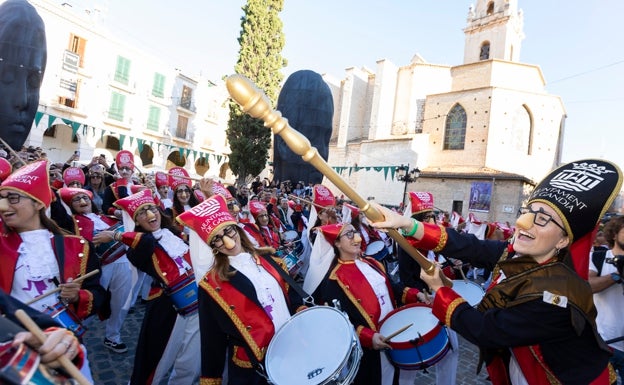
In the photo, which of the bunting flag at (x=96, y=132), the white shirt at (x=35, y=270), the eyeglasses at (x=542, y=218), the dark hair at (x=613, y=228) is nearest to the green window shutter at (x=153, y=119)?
the bunting flag at (x=96, y=132)

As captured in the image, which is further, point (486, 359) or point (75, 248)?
point (75, 248)


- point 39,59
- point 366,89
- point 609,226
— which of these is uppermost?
point 366,89

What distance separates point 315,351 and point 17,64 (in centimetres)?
1497

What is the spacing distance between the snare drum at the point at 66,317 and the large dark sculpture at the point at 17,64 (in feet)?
42.7

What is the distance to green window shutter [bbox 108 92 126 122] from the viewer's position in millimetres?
32438

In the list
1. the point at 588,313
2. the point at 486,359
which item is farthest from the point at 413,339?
the point at 588,313

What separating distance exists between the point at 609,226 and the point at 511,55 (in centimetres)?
4382

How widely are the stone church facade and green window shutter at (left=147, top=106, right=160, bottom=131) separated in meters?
18.7

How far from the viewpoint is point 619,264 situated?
3.75 metres

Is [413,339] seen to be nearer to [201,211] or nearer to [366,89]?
[201,211]

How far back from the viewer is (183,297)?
3969mm

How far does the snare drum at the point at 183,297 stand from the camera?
12.9 feet

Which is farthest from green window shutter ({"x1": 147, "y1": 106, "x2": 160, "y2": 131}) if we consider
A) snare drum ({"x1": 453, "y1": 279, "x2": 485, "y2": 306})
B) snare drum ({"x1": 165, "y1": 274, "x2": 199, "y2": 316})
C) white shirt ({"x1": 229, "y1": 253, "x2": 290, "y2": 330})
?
snare drum ({"x1": 453, "y1": 279, "x2": 485, "y2": 306})

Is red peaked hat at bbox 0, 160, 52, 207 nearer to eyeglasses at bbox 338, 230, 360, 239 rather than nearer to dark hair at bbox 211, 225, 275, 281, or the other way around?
dark hair at bbox 211, 225, 275, 281
